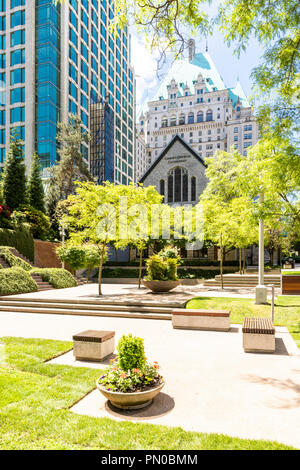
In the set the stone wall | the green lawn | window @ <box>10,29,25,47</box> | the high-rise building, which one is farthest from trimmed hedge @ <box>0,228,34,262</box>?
window @ <box>10,29,25,47</box>

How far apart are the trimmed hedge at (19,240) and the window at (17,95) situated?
3133cm

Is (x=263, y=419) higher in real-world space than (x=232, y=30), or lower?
lower

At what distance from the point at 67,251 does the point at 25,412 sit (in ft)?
61.9

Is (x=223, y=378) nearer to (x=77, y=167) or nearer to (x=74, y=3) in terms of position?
(x=77, y=167)

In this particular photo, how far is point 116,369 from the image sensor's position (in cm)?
468

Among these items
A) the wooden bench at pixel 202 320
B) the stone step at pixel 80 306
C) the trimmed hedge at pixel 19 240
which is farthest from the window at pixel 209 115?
the wooden bench at pixel 202 320

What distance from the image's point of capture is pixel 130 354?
4.62 meters

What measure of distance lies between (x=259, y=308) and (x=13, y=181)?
84.1 feet

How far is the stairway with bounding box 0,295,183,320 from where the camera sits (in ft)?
39.1

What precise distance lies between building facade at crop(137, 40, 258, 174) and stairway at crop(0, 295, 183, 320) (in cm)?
9889

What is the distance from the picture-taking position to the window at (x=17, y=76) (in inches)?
1841

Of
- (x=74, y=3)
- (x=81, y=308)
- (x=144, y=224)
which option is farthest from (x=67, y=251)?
(x=74, y=3)

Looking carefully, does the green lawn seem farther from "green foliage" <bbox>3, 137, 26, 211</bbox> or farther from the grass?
"green foliage" <bbox>3, 137, 26, 211</bbox>

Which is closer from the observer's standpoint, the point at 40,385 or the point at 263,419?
the point at 263,419
